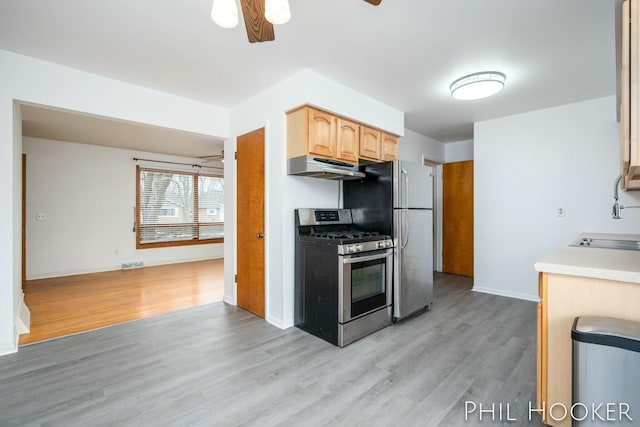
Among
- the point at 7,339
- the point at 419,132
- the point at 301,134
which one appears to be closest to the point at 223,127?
the point at 301,134

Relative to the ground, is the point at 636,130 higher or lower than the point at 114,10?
lower

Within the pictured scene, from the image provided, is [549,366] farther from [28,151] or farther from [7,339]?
[28,151]

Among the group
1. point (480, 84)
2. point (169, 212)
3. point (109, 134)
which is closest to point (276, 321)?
point (480, 84)

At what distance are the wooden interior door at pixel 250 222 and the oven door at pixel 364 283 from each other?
111 centimetres

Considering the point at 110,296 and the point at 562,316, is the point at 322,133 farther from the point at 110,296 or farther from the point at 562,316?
the point at 110,296

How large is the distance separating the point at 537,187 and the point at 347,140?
2755 mm

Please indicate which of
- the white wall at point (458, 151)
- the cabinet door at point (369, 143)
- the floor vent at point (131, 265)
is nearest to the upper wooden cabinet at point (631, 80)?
Result: the cabinet door at point (369, 143)

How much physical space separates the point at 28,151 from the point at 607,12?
768 cm

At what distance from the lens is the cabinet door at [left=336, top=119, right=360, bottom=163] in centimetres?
319

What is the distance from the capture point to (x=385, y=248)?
10.0ft

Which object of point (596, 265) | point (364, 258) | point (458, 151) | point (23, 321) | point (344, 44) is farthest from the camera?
point (458, 151)

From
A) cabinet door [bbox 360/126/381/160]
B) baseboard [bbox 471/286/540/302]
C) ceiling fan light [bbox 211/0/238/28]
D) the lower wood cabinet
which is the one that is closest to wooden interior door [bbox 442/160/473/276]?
baseboard [bbox 471/286/540/302]

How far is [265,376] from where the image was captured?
216cm

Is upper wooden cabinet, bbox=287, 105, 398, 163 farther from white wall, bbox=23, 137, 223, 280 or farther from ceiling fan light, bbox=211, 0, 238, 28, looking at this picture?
white wall, bbox=23, 137, 223, 280
